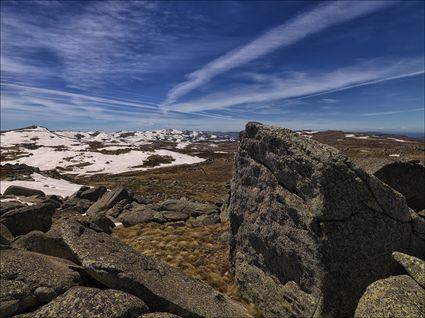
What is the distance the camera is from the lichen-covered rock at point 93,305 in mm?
9586

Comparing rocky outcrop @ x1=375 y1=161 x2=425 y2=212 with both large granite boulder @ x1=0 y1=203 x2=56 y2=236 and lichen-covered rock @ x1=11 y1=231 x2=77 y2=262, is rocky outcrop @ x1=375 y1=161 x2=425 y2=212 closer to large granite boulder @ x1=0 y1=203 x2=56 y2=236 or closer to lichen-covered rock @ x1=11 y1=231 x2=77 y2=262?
lichen-covered rock @ x1=11 y1=231 x2=77 y2=262

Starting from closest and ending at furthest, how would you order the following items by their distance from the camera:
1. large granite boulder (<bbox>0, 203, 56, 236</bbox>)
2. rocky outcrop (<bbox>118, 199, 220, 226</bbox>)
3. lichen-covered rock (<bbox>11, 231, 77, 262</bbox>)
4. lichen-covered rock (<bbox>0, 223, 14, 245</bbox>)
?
lichen-covered rock (<bbox>11, 231, 77, 262</bbox>), lichen-covered rock (<bbox>0, 223, 14, 245</bbox>), large granite boulder (<bbox>0, 203, 56, 236</bbox>), rocky outcrop (<bbox>118, 199, 220, 226</bbox>)

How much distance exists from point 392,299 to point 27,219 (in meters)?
21.5

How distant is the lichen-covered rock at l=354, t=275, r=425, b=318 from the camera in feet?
31.5

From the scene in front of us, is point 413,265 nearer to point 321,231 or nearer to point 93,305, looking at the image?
point 321,231

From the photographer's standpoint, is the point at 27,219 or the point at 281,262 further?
the point at 27,219

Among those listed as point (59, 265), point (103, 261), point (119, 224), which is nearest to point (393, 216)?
point (103, 261)

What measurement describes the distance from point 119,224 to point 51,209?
5.34m

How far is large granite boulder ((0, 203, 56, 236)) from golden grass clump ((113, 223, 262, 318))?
475 centimetres

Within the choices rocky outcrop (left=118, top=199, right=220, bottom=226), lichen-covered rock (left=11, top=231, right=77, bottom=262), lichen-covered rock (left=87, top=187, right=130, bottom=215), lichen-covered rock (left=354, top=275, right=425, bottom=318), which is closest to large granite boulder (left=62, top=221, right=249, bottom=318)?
lichen-covered rock (left=11, top=231, right=77, bottom=262)

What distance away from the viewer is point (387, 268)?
11508 mm

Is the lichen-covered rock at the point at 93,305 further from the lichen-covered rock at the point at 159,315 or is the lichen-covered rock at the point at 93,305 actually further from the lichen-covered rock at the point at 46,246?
the lichen-covered rock at the point at 46,246

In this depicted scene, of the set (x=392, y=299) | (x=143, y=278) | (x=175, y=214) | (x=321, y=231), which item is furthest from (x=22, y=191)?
(x=392, y=299)

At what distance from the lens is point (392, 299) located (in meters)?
9.96
